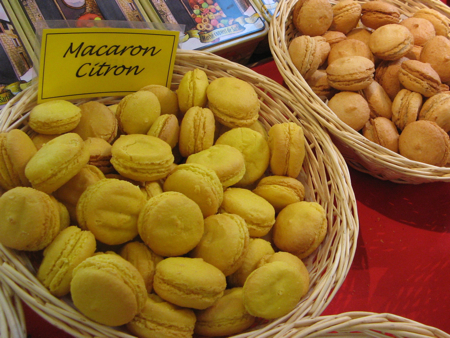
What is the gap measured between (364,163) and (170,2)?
1.54m

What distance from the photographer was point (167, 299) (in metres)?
1.05

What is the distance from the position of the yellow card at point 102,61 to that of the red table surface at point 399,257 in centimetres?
92

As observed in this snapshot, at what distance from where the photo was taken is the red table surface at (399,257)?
1.47m

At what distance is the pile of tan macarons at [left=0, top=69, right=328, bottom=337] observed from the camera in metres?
1.02

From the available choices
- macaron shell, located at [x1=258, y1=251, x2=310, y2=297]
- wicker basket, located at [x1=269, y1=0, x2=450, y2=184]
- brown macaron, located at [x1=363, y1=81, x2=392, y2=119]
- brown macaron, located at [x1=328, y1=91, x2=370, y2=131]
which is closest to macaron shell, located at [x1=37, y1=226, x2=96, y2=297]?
macaron shell, located at [x1=258, y1=251, x2=310, y2=297]

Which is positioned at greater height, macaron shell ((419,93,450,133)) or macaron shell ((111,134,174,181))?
macaron shell ((111,134,174,181))

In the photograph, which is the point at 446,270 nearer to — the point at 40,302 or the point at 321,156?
the point at 321,156

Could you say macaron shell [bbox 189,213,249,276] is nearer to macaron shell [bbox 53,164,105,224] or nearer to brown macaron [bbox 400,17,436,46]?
macaron shell [bbox 53,164,105,224]

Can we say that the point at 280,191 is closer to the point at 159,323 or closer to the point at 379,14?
the point at 159,323

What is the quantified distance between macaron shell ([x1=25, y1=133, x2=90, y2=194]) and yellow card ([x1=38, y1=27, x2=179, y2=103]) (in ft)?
1.37

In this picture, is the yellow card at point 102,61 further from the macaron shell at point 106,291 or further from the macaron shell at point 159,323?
the macaron shell at point 159,323

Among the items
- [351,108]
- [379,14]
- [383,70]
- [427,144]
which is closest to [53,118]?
[351,108]

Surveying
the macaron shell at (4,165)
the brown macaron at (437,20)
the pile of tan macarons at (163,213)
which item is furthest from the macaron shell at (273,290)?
the brown macaron at (437,20)

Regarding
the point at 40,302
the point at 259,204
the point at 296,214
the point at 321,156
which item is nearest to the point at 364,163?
the point at 321,156
